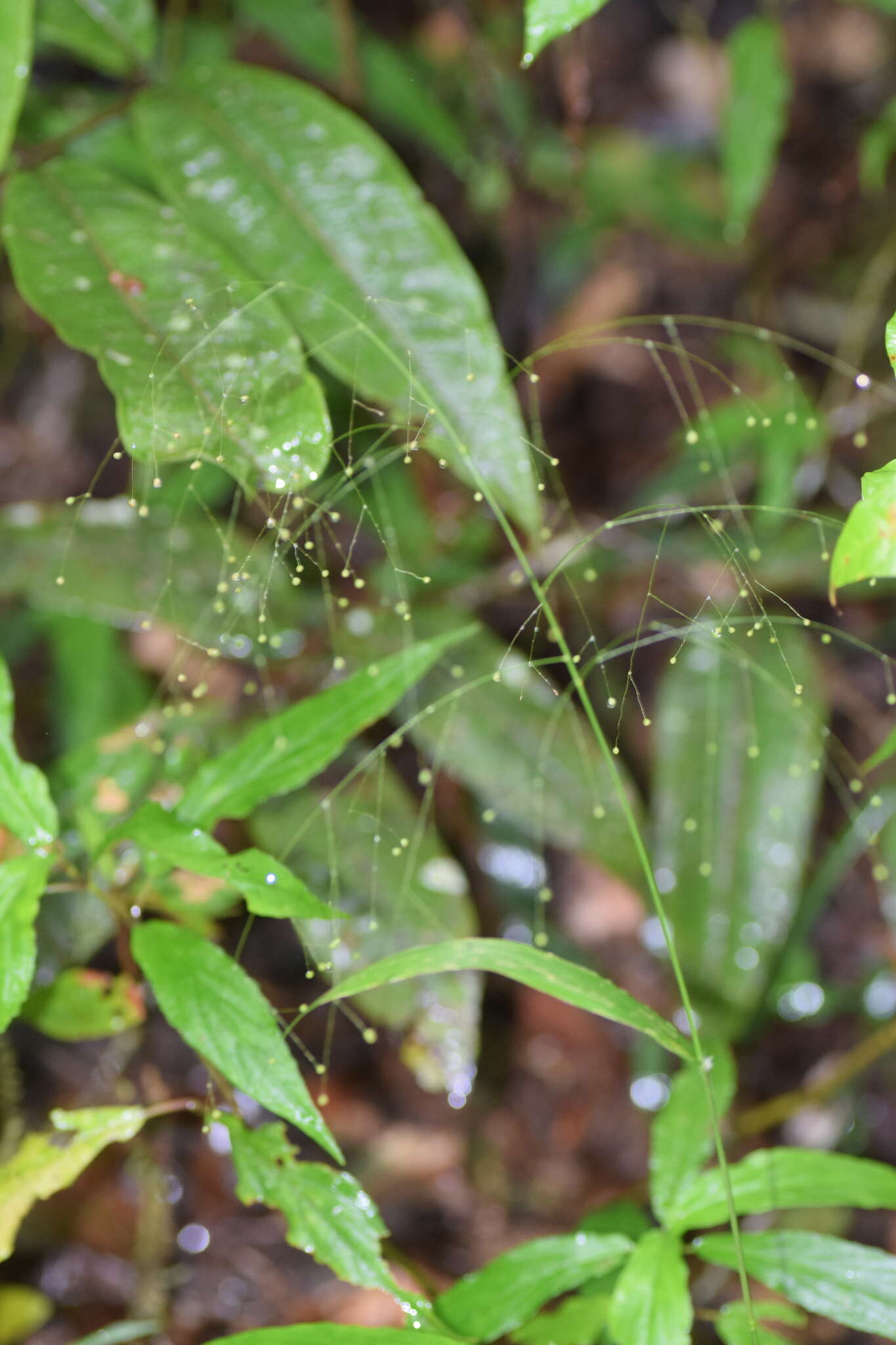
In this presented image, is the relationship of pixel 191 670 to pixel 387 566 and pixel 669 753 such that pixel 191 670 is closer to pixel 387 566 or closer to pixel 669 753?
pixel 387 566

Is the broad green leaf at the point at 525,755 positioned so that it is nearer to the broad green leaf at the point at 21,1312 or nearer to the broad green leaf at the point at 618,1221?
the broad green leaf at the point at 618,1221

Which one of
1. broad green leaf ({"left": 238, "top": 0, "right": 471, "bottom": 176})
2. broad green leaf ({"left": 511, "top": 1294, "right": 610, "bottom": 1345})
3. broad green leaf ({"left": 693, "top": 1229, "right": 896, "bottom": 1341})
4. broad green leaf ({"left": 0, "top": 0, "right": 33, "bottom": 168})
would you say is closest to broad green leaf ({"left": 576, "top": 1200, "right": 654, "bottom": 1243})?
broad green leaf ({"left": 511, "top": 1294, "right": 610, "bottom": 1345})

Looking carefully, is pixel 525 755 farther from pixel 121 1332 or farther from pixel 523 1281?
pixel 121 1332

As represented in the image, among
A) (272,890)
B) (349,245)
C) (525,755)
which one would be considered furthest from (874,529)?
(525,755)

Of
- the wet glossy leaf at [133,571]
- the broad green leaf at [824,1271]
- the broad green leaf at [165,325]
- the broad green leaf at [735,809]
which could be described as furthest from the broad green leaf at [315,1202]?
the broad green leaf at [735,809]

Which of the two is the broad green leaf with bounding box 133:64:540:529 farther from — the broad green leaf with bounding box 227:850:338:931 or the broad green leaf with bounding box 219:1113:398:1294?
the broad green leaf with bounding box 219:1113:398:1294

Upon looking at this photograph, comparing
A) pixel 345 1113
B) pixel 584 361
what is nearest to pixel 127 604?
pixel 345 1113
